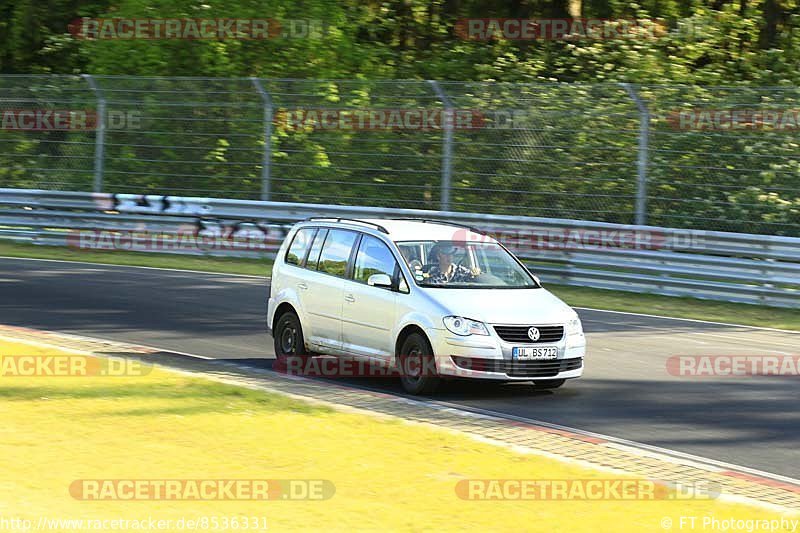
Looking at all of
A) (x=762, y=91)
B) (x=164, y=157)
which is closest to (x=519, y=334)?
(x=762, y=91)

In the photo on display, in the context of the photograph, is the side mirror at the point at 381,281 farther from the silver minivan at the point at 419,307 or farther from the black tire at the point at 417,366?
the black tire at the point at 417,366

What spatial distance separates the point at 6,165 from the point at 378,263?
57.4 ft

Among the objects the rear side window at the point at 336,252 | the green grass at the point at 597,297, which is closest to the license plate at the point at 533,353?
the rear side window at the point at 336,252

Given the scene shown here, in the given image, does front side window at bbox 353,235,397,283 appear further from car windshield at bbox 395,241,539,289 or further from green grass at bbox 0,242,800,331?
green grass at bbox 0,242,800,331

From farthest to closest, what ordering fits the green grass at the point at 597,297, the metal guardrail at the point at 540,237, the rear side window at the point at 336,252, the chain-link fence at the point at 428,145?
the chain-link fence at the point at 428,145 < the metal guardrail at the point at 540,237 < the green grass at the point at 597,297 < the rear side window at the point at 336,252

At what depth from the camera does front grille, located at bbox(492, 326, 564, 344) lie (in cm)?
1120

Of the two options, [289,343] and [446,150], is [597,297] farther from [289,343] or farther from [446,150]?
[289,343]

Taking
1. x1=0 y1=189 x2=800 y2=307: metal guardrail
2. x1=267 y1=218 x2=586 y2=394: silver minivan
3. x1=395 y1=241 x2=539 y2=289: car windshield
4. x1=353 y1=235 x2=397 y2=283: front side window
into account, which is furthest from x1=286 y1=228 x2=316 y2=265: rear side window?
x1=0 y1=189 x2=800 y2=307: metal guardrail

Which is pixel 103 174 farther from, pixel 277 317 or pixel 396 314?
pixel 396 314

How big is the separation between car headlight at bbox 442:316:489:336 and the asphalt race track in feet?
2.09

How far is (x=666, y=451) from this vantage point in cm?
932

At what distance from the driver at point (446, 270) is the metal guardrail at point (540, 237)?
8.04m

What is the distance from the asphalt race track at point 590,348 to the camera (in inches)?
402

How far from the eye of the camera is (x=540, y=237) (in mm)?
20953
